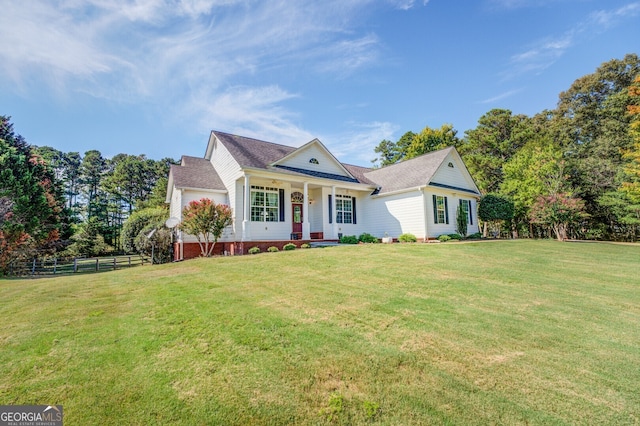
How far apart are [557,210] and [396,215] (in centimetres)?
1016

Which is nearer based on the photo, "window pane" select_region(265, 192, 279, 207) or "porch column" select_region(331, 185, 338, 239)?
"window pane" select_region(265, 192, 279, 207)

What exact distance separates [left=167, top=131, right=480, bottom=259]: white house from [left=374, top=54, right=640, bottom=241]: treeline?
4.95m

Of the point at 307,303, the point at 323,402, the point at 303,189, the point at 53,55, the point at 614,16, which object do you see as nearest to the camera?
the point at 323,402

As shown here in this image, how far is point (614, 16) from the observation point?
12.0m

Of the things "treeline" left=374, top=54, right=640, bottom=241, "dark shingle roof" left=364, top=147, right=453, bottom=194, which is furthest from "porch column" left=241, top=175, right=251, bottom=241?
"treeline" left=374, top=54, right=640, bottom=241

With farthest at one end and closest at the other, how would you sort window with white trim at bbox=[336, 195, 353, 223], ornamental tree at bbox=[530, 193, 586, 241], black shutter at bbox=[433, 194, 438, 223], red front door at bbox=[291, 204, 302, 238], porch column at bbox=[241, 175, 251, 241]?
window with white trim at bbox=[336, 195, 353, 223], red front door at bbox=[291, 204, 302, 238], ornamental tree at bbox=[530, 193, 586, 241], black shutter at bbox=[433, 194, 438, 223], porch column at bbox=[241, 175, 251, 241]

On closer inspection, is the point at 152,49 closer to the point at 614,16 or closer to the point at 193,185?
the point at 193,185

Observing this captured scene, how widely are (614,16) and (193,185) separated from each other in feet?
70.7

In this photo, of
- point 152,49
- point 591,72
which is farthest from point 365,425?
point 591,72

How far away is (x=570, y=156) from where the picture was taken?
1070 inches

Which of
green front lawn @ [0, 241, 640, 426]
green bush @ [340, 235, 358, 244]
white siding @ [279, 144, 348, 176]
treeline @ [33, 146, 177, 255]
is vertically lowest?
green front lawn @ [0, 241, 640, 426]

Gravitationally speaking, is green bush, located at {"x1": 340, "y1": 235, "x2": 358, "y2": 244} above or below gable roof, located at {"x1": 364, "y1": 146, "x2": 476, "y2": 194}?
below

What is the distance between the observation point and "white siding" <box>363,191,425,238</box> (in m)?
16.9

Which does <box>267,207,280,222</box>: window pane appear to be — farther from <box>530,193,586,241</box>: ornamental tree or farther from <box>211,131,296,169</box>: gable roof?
<box>530,193,586,241</box>: ornamental tree
